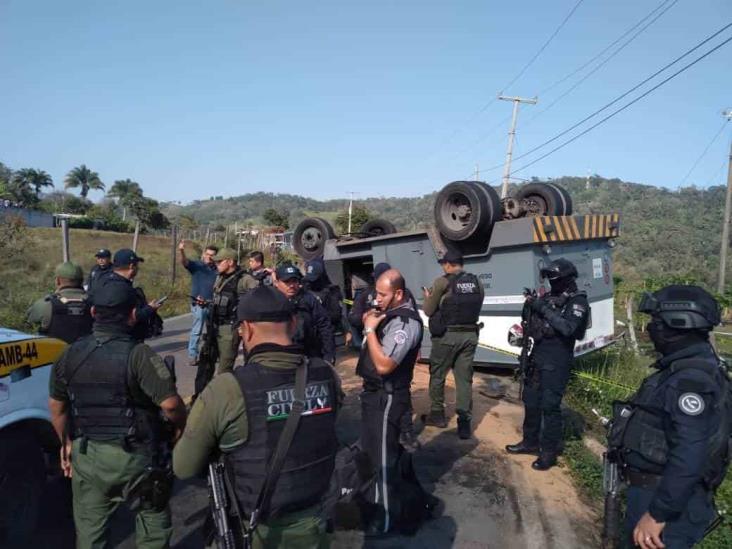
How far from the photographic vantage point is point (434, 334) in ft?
16.8

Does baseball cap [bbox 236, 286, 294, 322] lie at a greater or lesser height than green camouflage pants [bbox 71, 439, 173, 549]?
greater

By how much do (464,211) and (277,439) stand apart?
18.2 ft

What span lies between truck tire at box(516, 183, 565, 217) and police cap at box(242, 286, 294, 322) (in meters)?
5.84

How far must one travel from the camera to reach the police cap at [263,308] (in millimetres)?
1957

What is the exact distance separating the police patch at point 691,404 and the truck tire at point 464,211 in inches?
182

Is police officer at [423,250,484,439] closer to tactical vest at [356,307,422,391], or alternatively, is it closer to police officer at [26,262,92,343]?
tactical vest at [356,307,422,391]

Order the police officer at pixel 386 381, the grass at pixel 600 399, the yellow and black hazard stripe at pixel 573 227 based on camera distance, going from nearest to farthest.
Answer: the police officer at pixel 386 381 < the grass at pixel 600 399 < the yellow and black hazard stripe at pixel 573 227

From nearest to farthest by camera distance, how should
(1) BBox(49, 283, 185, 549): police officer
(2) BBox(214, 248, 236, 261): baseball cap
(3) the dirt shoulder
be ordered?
(1) BBox(49, 283, 185, 549): police officer < (3) the dirt shoulder < (2) BBox(214, 248, 236, 261): baseball cap

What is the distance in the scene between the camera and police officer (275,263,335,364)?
4525 millimetres

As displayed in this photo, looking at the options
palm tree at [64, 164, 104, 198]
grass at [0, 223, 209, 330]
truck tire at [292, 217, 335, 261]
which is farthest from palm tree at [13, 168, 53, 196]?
truck tire at [292, 217, 335, 261]

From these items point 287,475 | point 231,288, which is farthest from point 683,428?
point 231,288

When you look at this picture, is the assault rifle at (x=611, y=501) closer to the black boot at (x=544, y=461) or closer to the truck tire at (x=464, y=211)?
the black boot at (x=544, y=461)

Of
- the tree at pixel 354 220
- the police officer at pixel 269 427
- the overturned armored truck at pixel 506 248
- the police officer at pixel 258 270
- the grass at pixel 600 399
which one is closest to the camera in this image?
the police officer at pixel 269 427

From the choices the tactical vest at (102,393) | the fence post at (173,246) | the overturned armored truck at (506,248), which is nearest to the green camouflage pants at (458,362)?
the overturned armored truck at (506,248)
